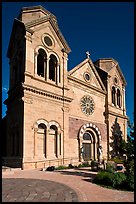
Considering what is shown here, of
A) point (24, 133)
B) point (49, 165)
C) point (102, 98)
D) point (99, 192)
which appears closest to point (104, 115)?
point (102, 98)

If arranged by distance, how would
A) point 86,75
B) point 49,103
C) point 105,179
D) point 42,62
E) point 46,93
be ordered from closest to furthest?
point 105,179 < point 46,93 < point 49,103 < point 42,62 < point 86,75

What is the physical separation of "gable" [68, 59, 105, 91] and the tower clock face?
192 centimetres

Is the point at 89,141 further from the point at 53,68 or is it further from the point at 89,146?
the point at 53,68

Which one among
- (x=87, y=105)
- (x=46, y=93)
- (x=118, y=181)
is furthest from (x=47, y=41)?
(x=118, y=181)

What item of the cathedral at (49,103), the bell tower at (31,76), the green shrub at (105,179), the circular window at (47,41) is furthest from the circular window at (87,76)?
the green shrub at (105,179)

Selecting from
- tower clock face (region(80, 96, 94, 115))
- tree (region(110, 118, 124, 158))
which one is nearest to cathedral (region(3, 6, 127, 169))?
tower clock face (region(80, 96, 94, 115))

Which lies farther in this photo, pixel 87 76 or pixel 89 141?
pixel 87 76

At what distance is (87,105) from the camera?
28.1 m

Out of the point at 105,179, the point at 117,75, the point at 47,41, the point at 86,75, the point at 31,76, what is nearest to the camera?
the point at 105,179

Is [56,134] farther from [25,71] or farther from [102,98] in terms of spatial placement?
[102,98]

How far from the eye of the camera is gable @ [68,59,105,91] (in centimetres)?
2780

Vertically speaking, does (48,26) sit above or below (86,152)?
above

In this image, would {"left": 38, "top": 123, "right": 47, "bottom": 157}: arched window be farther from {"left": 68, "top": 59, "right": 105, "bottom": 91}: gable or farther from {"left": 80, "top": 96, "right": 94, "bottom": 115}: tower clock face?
{"left": 68, "top": 59, "right": 105, "bottom": 91}: gable

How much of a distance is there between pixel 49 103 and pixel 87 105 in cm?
657
